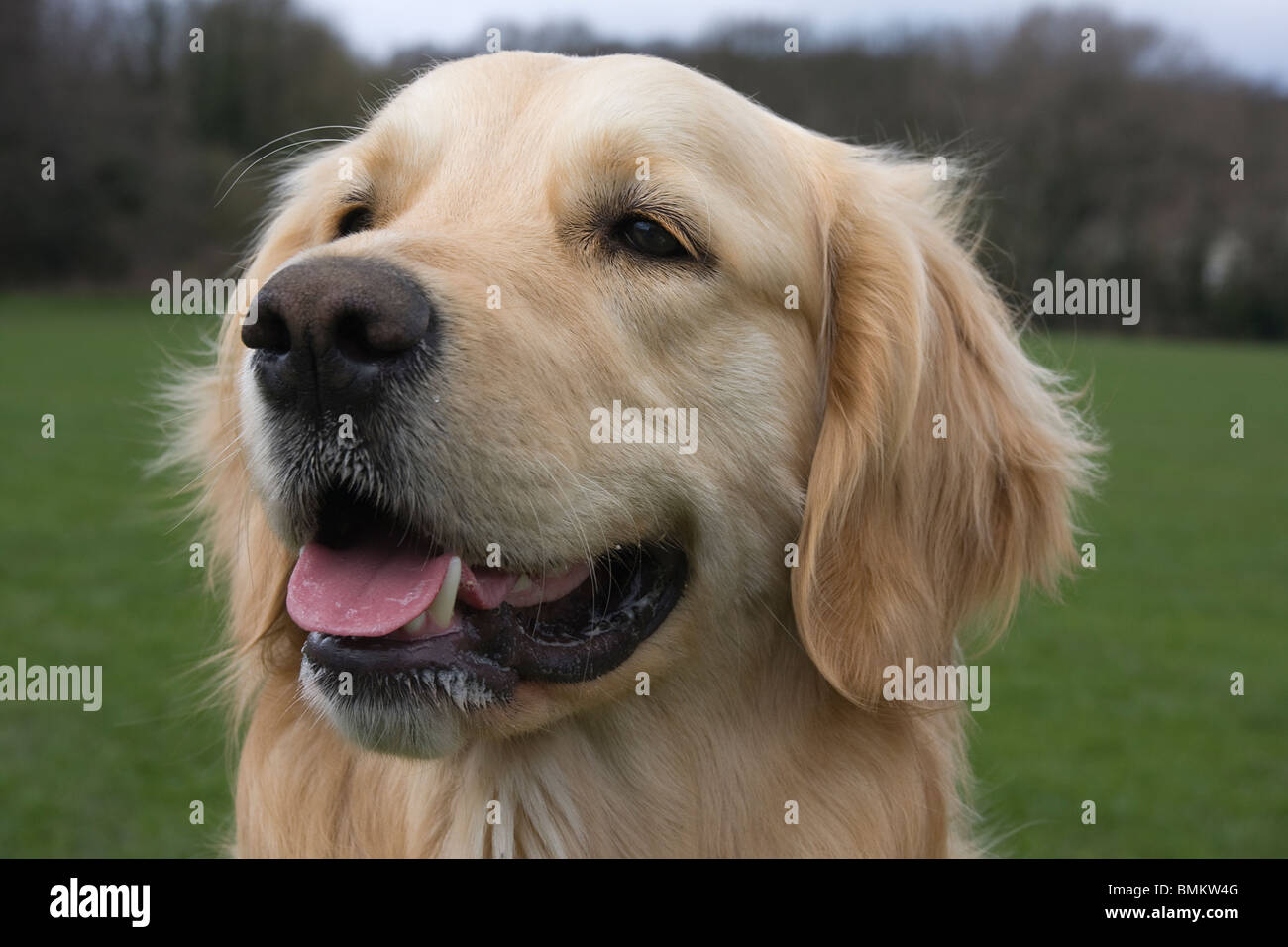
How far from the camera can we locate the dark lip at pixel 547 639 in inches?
98.0

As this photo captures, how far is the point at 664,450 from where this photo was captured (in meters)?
2.75

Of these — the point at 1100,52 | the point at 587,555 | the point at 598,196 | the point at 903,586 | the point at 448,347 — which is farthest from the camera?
the point at 1100,52

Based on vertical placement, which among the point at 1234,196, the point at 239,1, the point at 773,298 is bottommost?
the point at 773,298

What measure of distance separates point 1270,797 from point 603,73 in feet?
22.1

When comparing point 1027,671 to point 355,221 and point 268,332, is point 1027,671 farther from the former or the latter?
point 268,332

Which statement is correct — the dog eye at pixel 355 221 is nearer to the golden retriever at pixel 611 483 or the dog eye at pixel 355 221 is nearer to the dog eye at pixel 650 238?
the golden retriever at pixel 611 483

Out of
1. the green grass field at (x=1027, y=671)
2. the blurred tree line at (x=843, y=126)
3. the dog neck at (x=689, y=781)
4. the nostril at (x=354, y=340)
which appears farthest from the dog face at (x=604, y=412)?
the blurred tree line at (x=843, y=126)

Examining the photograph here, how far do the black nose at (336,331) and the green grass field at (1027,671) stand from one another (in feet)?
4.61

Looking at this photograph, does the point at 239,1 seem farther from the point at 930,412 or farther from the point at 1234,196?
the point at 930,412

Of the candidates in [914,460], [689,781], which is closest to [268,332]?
[689,781]

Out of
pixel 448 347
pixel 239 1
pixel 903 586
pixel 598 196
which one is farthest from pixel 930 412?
pixel 239 1

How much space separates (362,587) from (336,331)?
1.91 feet

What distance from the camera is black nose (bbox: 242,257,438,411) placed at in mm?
2291

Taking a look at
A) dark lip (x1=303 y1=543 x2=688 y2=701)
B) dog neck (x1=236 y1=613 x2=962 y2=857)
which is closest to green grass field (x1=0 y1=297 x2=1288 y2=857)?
dog neck (x1=236 y1=613 x2=962 y2=857)
